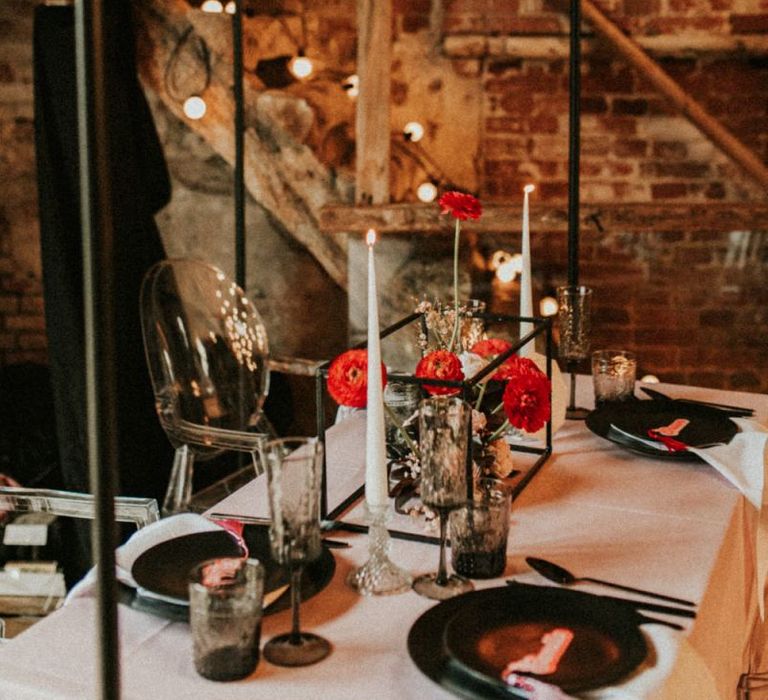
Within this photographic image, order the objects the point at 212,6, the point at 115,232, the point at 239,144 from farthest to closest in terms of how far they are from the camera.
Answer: the point at 212,6
the point at 115,232
the point at 239,144

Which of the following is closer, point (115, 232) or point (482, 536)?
point (482, 536)

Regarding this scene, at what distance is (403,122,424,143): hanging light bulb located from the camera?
4.33 meters

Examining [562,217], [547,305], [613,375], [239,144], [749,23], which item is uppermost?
[749,23]

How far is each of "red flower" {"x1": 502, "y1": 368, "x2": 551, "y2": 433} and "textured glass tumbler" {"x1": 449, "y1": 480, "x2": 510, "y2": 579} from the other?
0.17 m

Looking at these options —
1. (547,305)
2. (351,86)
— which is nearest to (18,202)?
(351,86)

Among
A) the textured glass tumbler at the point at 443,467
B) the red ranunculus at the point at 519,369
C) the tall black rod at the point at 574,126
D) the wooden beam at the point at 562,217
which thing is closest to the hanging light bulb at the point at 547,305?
the wooden beam at the point at 562,217

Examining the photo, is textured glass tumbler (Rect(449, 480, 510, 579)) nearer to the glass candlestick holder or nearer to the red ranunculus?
→ the glass candlestick holder

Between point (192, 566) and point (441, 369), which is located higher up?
point (441, 369)

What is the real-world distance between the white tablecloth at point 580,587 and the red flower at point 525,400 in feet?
0.48

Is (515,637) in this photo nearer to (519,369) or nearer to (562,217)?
(519,369)

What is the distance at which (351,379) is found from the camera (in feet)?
4.56

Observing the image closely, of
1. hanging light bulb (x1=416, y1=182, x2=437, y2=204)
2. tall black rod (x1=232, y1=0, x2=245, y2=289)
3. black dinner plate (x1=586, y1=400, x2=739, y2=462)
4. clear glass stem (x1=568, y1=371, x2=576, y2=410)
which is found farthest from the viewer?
hanging light bulb (x1=416, y1=182, x2=437, y2=204)

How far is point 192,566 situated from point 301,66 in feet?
10.8

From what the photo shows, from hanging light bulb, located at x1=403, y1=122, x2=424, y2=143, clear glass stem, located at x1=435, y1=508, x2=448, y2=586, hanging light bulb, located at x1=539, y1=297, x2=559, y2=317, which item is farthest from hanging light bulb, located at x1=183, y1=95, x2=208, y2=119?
clear glass stem, located at x1=435, y1=508, x2=448, y2=586
